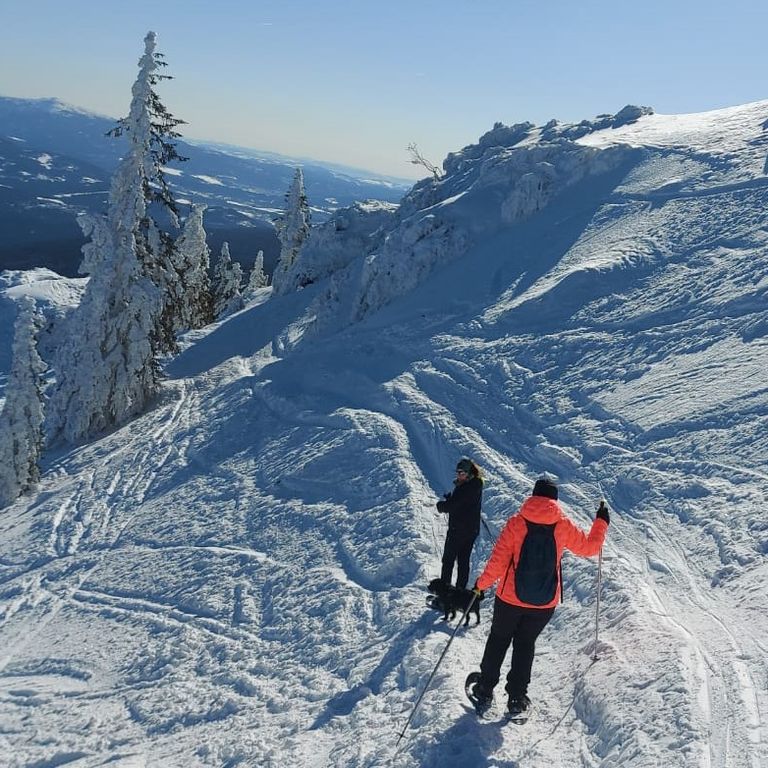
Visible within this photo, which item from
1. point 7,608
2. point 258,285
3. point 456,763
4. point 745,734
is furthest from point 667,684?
point 258,285

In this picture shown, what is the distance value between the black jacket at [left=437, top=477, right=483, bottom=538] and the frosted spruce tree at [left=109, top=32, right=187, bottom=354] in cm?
1834

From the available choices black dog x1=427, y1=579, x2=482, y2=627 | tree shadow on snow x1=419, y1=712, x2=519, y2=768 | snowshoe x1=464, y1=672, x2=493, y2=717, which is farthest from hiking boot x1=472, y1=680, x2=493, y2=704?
black dog x1=427, y1=579, x2=482, y2=627

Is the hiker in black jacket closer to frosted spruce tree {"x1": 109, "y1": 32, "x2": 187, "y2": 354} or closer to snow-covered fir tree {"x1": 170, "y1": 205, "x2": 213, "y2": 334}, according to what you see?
frosted spruce tree {"x1": 109, "y1": 32, "x2": 187, "y2": 354}

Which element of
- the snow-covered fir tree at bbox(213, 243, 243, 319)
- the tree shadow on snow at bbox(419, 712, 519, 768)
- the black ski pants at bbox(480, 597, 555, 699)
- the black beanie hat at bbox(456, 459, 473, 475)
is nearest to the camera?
the tree shadow on snow at bbox(419, 712, 519, 768)

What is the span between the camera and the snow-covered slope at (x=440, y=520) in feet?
19.6

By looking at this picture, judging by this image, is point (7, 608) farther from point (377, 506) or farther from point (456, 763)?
point (456, 763)

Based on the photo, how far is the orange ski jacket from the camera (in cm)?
512

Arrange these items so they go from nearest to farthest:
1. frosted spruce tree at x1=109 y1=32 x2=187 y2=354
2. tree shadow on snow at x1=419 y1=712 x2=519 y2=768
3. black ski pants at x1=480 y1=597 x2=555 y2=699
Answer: tree shadow on snow at x1=419 y1=712 x2=519 y2=768
black ski pants at x1=480 y1=597 x2=555 y2=699
frosted spruce tree at x1=109 y1=32 x2=187 y2=354

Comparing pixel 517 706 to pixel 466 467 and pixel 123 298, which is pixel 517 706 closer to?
pixel 466 467

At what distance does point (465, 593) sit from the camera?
738cm

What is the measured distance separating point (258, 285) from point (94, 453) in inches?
1708

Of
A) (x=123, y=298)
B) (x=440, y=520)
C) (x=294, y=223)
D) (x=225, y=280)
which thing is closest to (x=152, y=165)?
(x=123, y=298)

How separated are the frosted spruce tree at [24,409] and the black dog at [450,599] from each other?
1542 cm

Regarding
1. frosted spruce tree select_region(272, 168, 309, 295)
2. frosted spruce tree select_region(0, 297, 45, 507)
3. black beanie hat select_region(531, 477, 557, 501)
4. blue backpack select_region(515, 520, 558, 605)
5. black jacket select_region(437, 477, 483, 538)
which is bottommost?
frosted spruce tree select_region(0, 297, 45, 507)
